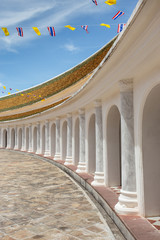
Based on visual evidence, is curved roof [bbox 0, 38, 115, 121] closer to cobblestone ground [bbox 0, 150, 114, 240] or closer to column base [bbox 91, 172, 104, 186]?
column base [bbox 91, 172, 104, 186]

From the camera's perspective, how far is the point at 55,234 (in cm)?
501

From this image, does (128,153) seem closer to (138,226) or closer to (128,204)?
(128,204)

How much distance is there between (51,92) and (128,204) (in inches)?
807

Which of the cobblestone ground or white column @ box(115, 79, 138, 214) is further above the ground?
white column @ box(115, 79, 138, 214)

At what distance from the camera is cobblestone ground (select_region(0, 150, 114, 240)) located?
5.05m

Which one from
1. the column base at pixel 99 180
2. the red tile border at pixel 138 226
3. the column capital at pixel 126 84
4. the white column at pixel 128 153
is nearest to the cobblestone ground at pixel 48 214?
the red tile border at pixel 138 226

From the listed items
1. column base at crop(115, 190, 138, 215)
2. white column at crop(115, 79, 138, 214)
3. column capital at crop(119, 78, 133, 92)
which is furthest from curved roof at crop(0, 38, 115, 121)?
column base at crop(115, 190, 138, 215)

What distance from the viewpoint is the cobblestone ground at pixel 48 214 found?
5.05 meters

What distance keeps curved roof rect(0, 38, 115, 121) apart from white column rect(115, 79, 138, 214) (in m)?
6.73

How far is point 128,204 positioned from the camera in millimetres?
5547

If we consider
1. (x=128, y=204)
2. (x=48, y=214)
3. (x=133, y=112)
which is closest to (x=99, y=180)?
(x=48, y=214)

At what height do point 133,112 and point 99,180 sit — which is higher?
point 133,112

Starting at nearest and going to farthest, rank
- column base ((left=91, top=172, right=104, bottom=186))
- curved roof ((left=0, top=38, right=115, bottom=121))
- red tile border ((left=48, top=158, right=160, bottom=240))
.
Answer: red tile border ((left=48, top=158, right=160, bottom=240)), column base ((left=91, top=172, right=104, bottom=186)), curved roof ((left=0, top=38, right=115, bottom=121))

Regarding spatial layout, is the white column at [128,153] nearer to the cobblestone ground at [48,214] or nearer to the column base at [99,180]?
the cobblestone ground at [48,214]
